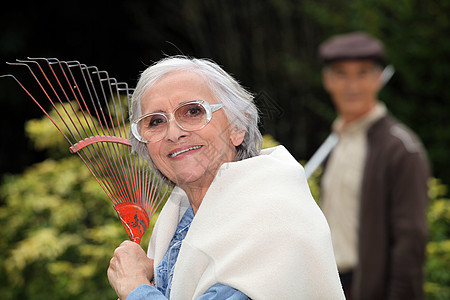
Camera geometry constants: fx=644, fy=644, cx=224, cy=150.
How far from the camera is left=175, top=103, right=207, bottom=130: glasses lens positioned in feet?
5.37

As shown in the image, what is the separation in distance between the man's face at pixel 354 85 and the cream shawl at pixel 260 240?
7.94 feet

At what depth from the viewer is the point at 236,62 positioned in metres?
8.46

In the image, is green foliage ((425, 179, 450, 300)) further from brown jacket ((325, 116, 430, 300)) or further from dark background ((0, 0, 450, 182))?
dark background ((0, 0, 450, 182))

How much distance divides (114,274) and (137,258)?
7 centimetres

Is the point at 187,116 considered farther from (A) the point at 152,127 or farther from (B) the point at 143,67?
(B) the point at 143,67

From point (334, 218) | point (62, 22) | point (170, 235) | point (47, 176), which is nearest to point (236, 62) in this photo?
point (62, 22)

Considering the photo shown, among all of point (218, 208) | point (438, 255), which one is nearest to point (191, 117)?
point (218, 208)

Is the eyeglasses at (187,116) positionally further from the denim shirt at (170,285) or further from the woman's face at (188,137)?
the denim shirt at (170,285)

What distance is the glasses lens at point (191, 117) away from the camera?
164 cm

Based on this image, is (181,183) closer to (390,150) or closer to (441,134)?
(390,150)

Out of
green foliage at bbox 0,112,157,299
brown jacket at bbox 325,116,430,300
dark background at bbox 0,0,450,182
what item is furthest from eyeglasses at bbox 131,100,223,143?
dark background at bbox 0,0,450,182

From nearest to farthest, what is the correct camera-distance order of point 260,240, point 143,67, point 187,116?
1. point 260,240
2. point 187,116
3. point 143,67

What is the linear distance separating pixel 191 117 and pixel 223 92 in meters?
0.11

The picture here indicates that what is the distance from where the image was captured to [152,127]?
1.71 m
